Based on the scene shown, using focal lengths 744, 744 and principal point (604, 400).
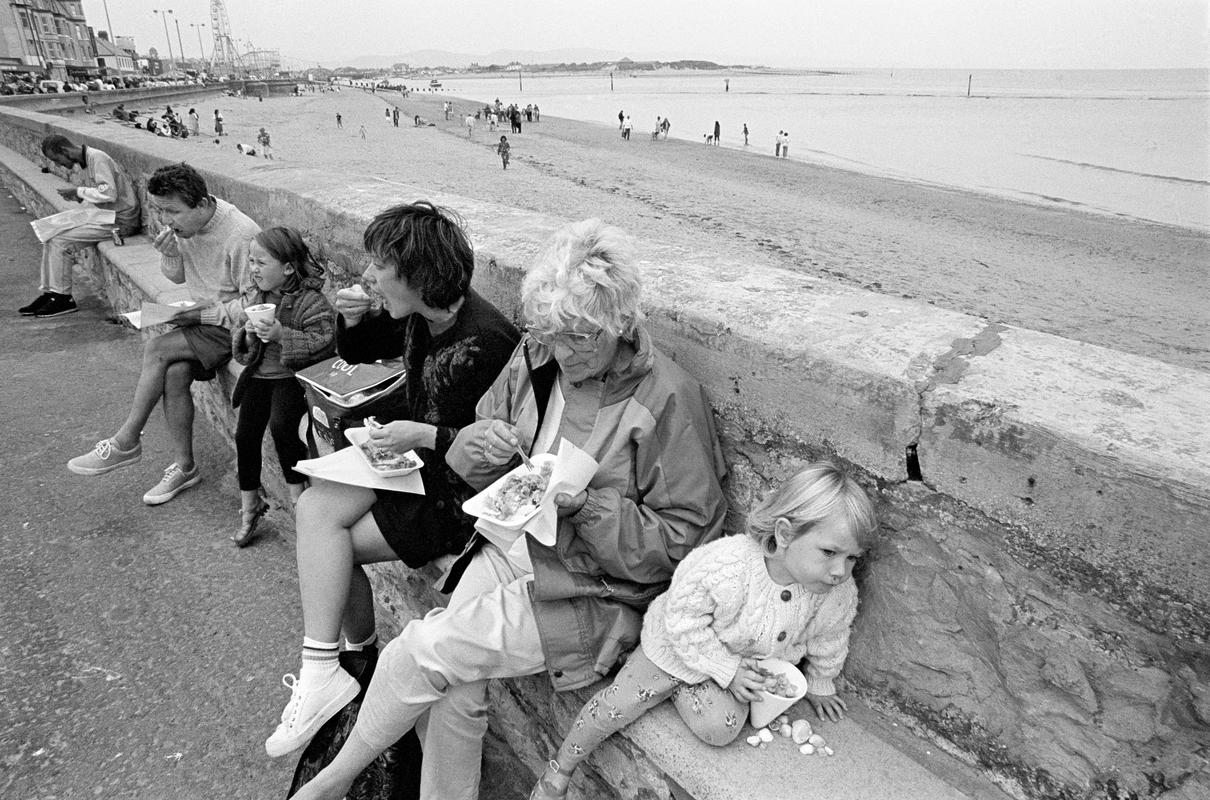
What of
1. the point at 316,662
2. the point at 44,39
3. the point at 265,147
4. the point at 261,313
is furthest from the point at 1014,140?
the point at 44,39

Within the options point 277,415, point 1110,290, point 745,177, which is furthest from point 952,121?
point 277,415

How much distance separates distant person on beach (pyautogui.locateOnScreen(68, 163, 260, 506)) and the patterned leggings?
8.54 ft

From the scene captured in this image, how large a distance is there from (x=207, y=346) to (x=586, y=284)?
105 inches

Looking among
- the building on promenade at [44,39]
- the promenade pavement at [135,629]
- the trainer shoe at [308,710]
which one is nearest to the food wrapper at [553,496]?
the trainer shoe at [308,710]

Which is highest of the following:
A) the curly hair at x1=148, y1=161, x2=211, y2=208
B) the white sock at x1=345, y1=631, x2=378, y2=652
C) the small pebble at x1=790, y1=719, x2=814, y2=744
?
the curly hair at x1=148, y1=161, x2=211, y2=208

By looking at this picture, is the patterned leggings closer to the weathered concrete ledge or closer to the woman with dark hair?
the weathered concrete ledge

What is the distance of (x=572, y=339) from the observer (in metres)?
1.89

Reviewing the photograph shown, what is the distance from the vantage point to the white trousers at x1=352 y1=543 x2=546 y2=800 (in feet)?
6.16

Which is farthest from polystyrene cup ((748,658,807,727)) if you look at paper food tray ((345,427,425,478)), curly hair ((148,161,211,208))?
curly hair ((148,161,211,208))

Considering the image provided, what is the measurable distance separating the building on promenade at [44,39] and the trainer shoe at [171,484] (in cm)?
7539

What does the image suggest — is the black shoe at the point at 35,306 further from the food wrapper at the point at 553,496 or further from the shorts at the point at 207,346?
the food wrapper at the point at 553,496

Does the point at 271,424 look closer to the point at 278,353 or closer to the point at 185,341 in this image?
the point at 278,353

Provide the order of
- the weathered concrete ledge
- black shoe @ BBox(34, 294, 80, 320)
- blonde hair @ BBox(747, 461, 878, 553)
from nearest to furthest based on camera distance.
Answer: the weathered concrete ledge
blonde hair @ BBox(747, 461, 878, 553)
black shoe @ BBox(34, 294, 80, 320)

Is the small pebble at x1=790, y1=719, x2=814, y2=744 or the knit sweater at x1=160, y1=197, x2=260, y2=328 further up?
the knit sweater at x1=160, y1=197, x2=260, y2=328
